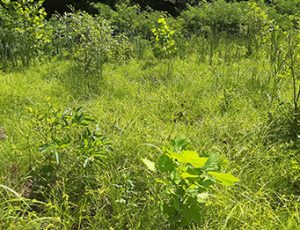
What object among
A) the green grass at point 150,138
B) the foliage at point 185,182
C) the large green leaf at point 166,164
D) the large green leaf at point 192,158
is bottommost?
the green grass at point 150,138

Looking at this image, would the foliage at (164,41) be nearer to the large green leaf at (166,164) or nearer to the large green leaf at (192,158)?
the large green leaf at (166,164)

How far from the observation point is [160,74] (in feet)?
13.1

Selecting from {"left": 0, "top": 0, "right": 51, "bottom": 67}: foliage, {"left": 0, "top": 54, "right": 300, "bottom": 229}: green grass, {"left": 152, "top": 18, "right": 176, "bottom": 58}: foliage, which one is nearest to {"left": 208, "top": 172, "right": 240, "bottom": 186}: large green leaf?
{"left": 0, "top": 54, "right": 300, "bottom": 229}: green grass

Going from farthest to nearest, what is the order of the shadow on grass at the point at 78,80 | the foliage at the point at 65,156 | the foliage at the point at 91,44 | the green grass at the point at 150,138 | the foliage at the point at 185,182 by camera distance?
the foliage at the point at 91,44
the shadow on grass at the point at 78,80
the foliage at the point at 65,156
the green grass at the point at 150,138
the foliage at the point at 185,182

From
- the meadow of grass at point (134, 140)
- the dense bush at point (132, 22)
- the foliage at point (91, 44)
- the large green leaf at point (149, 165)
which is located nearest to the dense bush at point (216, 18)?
the dense bush at point (132, 22)

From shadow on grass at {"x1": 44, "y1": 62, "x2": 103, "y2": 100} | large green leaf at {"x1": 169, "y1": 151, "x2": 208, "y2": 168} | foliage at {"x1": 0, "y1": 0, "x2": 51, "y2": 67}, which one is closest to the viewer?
large green leaf at {"x1": 169, "y1": 151, "x2": 208, "y2": 168}

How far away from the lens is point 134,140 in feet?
7.32

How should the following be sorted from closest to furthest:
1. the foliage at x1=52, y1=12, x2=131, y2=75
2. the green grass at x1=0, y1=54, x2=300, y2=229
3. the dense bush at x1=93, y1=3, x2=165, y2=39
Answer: the green grass at x1=0, y1=54, x2=300, y2=229 → the foliage at x1=52, y1=12, x2=131, y2=75 → the dense bush at x1=93, y1=3, x2=165, y2=39

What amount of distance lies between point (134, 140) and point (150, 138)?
110 mm

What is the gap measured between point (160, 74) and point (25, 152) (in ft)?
7.10

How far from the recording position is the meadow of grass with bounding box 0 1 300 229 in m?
1.69

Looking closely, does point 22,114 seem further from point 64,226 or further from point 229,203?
point 229,203

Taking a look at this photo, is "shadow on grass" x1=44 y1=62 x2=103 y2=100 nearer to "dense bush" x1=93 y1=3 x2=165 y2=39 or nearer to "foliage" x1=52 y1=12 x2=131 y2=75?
"foliage" x1=52 y1=12 x2=131 y2=75

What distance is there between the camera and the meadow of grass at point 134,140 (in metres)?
1.69
